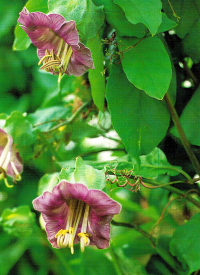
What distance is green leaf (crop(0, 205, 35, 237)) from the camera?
0.46 metres

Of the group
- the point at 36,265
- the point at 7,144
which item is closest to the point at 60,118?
the point at 7,144

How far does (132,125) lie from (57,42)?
87 mm

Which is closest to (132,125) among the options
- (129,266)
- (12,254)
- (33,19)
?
(33,19)

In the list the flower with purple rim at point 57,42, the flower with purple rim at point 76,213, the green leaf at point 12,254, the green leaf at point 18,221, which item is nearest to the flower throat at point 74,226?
the flower with purple rim at point 76,213

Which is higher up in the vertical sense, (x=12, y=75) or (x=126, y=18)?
(x=126, y=18)

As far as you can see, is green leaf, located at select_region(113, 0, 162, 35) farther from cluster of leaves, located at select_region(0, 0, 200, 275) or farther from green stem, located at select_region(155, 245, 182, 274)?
green stem, located at select_region(155, 245, 182, 274)

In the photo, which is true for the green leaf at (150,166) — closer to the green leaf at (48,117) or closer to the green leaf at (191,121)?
the green leaf at (191,121)

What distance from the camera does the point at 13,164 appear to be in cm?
36

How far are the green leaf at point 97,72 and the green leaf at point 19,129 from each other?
0.12 metres

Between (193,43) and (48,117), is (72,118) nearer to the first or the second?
(48,117)

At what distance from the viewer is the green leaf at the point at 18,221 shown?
0.46 meters

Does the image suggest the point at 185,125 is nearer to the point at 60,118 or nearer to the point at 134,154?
the point at 134,154

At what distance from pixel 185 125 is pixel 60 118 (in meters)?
0.17

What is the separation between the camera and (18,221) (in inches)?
18.3
